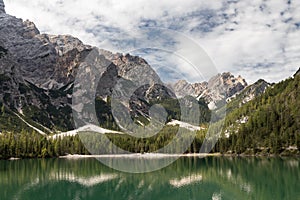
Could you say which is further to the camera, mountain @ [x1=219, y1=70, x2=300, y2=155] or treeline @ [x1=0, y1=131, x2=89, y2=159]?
treeline @ [x1=0, y1=131, x2=89, y2=159]

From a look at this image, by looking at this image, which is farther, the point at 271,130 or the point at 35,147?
the point at 35,147

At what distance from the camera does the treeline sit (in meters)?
144

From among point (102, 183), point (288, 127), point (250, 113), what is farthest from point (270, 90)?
point (102, 183)

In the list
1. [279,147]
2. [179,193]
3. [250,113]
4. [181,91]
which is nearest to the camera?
[179,193]

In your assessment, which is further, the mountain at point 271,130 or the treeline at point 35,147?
the treeline at point 35,147

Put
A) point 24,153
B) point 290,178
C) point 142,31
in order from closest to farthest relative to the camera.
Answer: point 142,31 < point 290,178 < point 24,153

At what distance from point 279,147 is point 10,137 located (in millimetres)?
113761

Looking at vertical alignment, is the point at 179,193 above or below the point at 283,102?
below

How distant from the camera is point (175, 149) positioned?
534 ft

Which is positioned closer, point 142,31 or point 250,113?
point 142,31

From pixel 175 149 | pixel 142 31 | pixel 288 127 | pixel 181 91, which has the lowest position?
pixel 175 149

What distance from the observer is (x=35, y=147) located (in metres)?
152

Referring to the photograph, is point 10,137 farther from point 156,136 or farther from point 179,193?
point 179,193

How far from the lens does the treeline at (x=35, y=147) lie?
14446 centimetres
